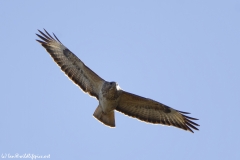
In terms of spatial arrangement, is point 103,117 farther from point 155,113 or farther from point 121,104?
point 155,113

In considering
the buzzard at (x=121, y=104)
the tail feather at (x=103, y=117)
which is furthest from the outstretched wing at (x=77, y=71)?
the tail feather at (x=103, y=117)

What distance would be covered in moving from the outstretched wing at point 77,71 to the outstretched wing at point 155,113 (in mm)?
778

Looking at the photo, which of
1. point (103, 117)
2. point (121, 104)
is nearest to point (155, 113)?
point (121, 104)

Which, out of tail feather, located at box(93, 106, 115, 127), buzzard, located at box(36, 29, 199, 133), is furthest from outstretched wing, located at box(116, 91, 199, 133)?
tail feather, located at box(93, 106, 115, 127)

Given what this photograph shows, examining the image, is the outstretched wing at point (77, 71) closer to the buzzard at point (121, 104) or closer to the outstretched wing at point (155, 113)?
the buzzard at point (121, 104)

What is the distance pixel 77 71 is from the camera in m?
9.27

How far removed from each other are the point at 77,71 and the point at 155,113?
226 centimetres

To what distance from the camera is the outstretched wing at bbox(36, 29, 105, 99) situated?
9070 millimetres

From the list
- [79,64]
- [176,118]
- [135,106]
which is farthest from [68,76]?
[176,118]

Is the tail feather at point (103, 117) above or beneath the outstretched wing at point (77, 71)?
beneath

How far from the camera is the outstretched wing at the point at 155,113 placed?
360 inches

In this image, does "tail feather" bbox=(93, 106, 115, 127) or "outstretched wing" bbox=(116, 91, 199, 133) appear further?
"outstretched wing" bbox=(116, 91, 199, 133)

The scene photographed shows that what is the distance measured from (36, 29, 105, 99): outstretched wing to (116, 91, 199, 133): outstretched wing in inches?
30.6

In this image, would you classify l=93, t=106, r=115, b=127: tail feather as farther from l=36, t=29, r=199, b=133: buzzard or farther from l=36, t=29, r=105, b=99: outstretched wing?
l=36, t=29, r=105, b=99: outstretched wing
